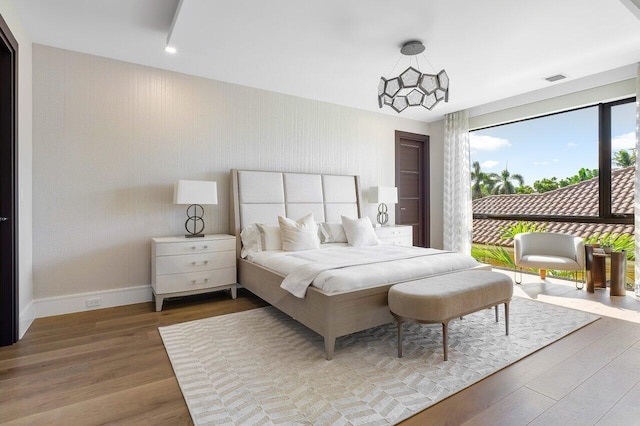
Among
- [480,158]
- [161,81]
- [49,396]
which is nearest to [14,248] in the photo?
[49,396]

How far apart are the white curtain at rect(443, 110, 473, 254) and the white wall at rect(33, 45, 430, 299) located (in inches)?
112

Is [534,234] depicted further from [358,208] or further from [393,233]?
[358,208]

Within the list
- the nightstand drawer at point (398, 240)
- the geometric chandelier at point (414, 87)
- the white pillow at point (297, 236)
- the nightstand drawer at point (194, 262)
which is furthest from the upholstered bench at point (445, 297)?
the nightstand drawer at point (398, 240)

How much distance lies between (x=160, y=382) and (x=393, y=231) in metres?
3.78

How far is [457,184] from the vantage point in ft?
18.0

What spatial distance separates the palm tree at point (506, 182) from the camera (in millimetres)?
5199

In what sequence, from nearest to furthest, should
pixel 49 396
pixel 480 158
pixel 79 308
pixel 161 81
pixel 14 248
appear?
pixel 49 396
pixel 14 248
pixel 79 308
pixel 161 81
pixel 480 158

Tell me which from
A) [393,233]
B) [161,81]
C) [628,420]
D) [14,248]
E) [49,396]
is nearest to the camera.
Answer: [628,420]

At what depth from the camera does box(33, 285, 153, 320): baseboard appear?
312 cm

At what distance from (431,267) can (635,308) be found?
2313 mm

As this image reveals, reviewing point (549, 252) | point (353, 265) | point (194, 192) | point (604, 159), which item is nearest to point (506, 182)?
point (604, 159)

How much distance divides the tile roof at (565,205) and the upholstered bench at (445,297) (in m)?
2.72

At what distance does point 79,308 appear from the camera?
129 inches

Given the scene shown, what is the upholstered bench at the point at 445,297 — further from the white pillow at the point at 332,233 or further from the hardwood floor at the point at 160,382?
the white pillow at the point at 332,233
